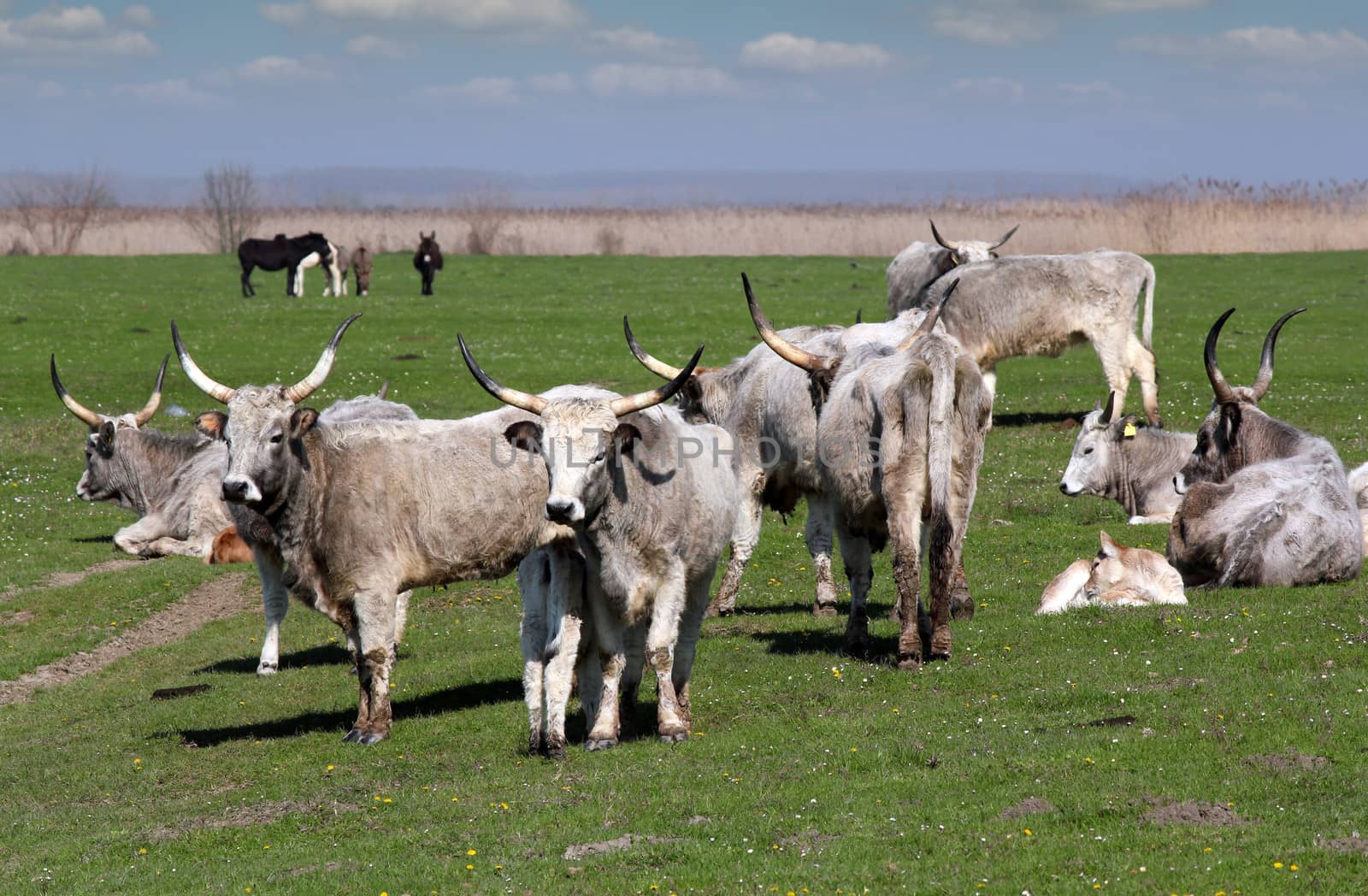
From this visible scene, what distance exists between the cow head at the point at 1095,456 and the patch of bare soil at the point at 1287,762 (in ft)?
30.3

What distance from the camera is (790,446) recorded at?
498 inches

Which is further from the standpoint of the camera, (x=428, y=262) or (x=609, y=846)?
(x=428, y=262)

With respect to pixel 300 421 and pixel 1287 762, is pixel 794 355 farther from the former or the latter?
pixel 1287 762

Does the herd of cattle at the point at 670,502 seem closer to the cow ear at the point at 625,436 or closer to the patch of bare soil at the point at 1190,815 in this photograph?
the cow ear at the point at 625,436

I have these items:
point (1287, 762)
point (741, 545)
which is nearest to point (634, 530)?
point (1287, 762)

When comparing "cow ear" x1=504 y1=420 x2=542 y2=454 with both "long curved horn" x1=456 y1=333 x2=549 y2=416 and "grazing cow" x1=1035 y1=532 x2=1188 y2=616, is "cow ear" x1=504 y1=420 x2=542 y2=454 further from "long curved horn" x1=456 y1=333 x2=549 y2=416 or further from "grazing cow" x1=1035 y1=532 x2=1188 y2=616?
"grazing cow" x1=1035 y1=532 x2=1188 y2=616

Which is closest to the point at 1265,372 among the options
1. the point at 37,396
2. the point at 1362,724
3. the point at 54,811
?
the point at 1362,724

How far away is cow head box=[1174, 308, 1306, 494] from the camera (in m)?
13.4

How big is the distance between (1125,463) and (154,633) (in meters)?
10.2

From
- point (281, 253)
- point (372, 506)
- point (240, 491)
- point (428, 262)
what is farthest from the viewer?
point (281, 253)

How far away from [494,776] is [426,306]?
3237 centimetres

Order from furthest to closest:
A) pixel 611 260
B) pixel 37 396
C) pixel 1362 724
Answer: pixel 611 260 < pixel 37 396 < pixel 1362 724

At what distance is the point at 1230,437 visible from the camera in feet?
44.9

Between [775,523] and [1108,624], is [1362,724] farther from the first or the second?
[775,523]
